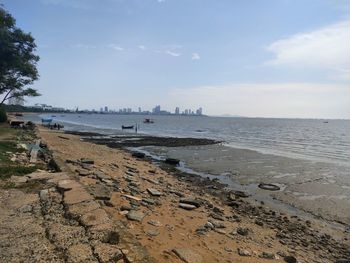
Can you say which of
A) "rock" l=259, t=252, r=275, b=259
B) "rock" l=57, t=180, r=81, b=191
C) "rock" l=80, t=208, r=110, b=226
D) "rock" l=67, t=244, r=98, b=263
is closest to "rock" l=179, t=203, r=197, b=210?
"rock" l=259, t=252, r=275, b=259

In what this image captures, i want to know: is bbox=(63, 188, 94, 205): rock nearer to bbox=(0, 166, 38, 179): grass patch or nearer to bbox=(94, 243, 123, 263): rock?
bbox=(94, 243, 123, 263): rock

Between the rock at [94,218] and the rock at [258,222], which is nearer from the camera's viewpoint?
the rock at [94,218]

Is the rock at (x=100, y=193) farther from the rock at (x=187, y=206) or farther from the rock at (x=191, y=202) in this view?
the rock at (x=191, y=202)

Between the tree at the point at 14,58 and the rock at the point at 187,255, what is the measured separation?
29451 millimetres

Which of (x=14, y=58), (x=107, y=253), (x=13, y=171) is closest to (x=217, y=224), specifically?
(x=107, y=253)

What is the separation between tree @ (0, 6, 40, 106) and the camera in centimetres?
3077

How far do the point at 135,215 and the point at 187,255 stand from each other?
7.64 feet

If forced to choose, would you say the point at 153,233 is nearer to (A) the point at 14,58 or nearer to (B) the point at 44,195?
(B) the point at 44,195

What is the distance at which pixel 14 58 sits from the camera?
1255 inches

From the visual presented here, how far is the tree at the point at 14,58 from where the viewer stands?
30.8 meters

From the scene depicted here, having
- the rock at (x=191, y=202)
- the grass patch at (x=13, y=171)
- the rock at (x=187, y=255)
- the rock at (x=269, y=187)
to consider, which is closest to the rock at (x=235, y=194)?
the rock at (x=269, y=187)

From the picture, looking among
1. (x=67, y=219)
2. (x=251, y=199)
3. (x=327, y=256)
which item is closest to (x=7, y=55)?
(x=251, y=199)

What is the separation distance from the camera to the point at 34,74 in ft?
119

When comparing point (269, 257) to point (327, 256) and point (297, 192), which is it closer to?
point (327, 256)
